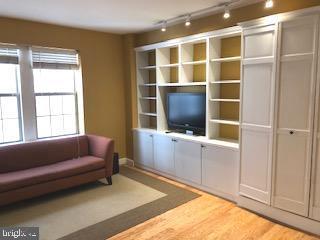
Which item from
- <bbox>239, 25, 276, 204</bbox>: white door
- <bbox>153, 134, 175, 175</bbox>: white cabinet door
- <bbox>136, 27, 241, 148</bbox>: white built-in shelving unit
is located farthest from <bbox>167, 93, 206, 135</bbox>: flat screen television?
<bbox>239, 25, 276, 204</bbox>: white door

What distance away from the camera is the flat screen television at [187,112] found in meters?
3.88

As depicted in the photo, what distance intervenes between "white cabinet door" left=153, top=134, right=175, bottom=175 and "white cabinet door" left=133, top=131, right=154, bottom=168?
0.13 metres

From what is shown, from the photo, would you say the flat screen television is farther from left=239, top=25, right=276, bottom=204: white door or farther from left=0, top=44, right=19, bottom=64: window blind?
left=0, top=44, right=19, bottom=64: window blind

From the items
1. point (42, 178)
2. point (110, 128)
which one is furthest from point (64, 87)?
point (42, 178)

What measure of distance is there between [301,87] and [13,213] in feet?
11.8

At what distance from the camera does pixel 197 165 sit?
12.4 ft

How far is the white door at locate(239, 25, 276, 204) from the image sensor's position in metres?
2.80

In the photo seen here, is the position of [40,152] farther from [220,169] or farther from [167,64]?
[220,169]

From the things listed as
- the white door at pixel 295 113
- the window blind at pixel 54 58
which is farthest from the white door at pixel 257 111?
the window blind at pixel 54 58

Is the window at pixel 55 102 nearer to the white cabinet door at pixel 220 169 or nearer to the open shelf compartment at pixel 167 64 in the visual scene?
the open shelf compartment at pixel 167 64

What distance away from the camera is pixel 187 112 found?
4.11 meters

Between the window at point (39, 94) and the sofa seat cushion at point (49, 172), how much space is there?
0.79 meters

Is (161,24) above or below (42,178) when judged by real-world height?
above

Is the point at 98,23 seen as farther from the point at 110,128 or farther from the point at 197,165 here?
the point at 197,165
